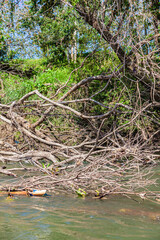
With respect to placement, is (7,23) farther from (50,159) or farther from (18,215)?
(18,215)

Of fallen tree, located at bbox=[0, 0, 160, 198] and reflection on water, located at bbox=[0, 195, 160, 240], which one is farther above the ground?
fallen tree, located at bbox=[0, 0, 160, 198]

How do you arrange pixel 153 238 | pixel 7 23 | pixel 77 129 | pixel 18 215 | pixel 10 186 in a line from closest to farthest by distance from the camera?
pixel 153 238 < pixel 18 215 < pixel 10 186 < pixel 77 129 < pixel 7 23

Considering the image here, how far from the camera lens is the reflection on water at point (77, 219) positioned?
312cm

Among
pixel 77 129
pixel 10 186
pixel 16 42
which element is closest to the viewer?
pixel 10 186

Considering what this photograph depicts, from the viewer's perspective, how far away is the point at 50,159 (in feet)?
20.6

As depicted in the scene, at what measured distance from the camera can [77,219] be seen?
3609mm

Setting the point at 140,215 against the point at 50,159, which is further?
the point at 50,159

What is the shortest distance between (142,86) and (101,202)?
17.2 feet

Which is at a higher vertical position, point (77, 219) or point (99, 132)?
point (99, 132)

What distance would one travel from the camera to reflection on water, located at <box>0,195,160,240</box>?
10.2ft

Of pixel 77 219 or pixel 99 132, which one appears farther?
pixel 99 132

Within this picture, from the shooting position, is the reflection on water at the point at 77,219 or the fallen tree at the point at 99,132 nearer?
the reflection on water at the point at 77,219

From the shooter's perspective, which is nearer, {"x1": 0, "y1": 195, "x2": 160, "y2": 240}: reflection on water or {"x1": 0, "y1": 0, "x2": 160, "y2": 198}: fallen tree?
{"x1": 0, "y1": 195, "x2": 160, "y2": 240}: reflection on water

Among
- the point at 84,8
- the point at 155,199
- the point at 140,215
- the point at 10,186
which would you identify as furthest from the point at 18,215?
the point at 84,8
